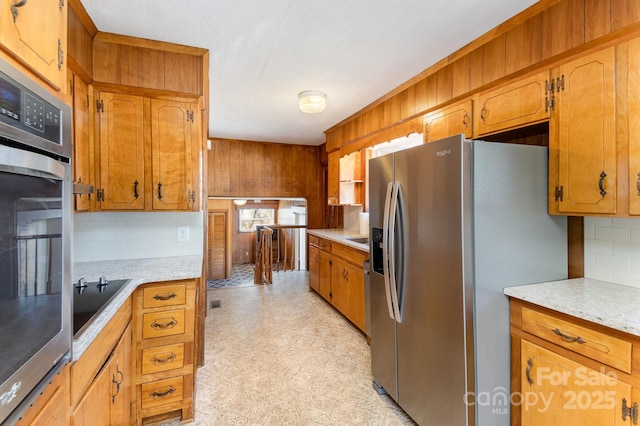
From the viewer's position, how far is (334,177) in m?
4.32

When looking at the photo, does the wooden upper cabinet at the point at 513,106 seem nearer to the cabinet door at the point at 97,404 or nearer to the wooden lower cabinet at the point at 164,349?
the wooden lower cabinet at the point at 164,349

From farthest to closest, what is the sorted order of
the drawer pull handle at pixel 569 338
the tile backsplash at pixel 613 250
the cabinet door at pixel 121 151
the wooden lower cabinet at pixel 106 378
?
the cabinet door at pixel 121 151 → the tile backsplash at pixel 613 250 → the drawer pull handle at pixel 569 338 → the wooden lower cabinet at pixel 106 378

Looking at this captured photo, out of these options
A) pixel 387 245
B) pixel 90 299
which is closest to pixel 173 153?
pixel 90 299

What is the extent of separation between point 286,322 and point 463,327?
7.80ft

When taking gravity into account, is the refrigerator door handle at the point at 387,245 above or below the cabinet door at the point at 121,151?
below

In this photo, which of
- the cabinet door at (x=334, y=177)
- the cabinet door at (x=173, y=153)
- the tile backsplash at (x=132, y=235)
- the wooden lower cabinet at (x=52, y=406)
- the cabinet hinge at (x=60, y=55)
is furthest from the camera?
the cabinet door at (x=334, y=177)

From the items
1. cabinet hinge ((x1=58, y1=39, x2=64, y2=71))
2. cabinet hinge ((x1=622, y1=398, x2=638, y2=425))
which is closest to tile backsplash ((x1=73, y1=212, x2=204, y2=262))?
cabinet hinge ((x1=58, y1=39, x2=64, y2=71))

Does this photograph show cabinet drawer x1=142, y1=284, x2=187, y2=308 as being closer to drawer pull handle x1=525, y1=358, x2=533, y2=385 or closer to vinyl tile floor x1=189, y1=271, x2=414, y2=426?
vinyl tile floor x1=189, y1=271, x2=414, y2=426

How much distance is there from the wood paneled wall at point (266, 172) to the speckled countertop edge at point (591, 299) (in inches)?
163

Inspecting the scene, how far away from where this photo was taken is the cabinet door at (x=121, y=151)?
201cm

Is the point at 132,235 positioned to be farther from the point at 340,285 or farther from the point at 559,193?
the point at 559,193

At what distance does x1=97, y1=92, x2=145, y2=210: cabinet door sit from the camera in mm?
2014

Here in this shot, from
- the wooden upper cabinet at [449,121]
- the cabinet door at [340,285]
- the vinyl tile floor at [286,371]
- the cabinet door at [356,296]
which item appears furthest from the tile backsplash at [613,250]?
the cabinet door at [340,285]

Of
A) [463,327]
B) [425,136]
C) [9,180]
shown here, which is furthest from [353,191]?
[9,180]
